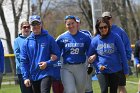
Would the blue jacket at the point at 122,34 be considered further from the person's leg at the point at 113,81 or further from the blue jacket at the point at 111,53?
the person's leg at the point at 113,81

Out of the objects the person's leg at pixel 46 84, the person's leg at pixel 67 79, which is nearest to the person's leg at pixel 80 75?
the person's leg at pixel 67 79

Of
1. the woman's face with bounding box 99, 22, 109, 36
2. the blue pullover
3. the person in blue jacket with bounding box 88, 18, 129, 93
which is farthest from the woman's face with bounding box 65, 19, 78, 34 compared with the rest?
the woman's face with bounding box 99, 22, 109, 36

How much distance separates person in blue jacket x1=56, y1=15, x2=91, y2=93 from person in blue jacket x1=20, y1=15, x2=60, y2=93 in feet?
2.20

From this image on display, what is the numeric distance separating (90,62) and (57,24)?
59.4 metres

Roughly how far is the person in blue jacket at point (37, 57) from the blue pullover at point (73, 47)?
2.13 ft

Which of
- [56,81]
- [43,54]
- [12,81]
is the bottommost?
[12,81]

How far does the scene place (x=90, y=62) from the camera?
9.65m

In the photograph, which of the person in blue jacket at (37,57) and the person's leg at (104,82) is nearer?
the person in blue jacket at (37,57)

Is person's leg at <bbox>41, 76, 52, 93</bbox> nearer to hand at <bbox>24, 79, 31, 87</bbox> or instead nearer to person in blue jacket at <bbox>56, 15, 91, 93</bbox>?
hand at <bbox>24, 79, 31, 87</bbox>

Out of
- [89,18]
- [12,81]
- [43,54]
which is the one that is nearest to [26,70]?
[43,54]

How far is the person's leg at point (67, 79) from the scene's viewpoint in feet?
31.3

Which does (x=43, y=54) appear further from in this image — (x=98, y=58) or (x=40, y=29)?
(x=98, y=58)

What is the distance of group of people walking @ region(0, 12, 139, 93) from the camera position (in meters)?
8.95

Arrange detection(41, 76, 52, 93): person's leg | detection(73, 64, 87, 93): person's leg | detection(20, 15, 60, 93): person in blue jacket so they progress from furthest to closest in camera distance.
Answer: detection(73, 64, 87, 93): person's leg < detection(20, 15, 60, 93): person in blue jacket < detection(41, 76, 52, 93): person's leg
